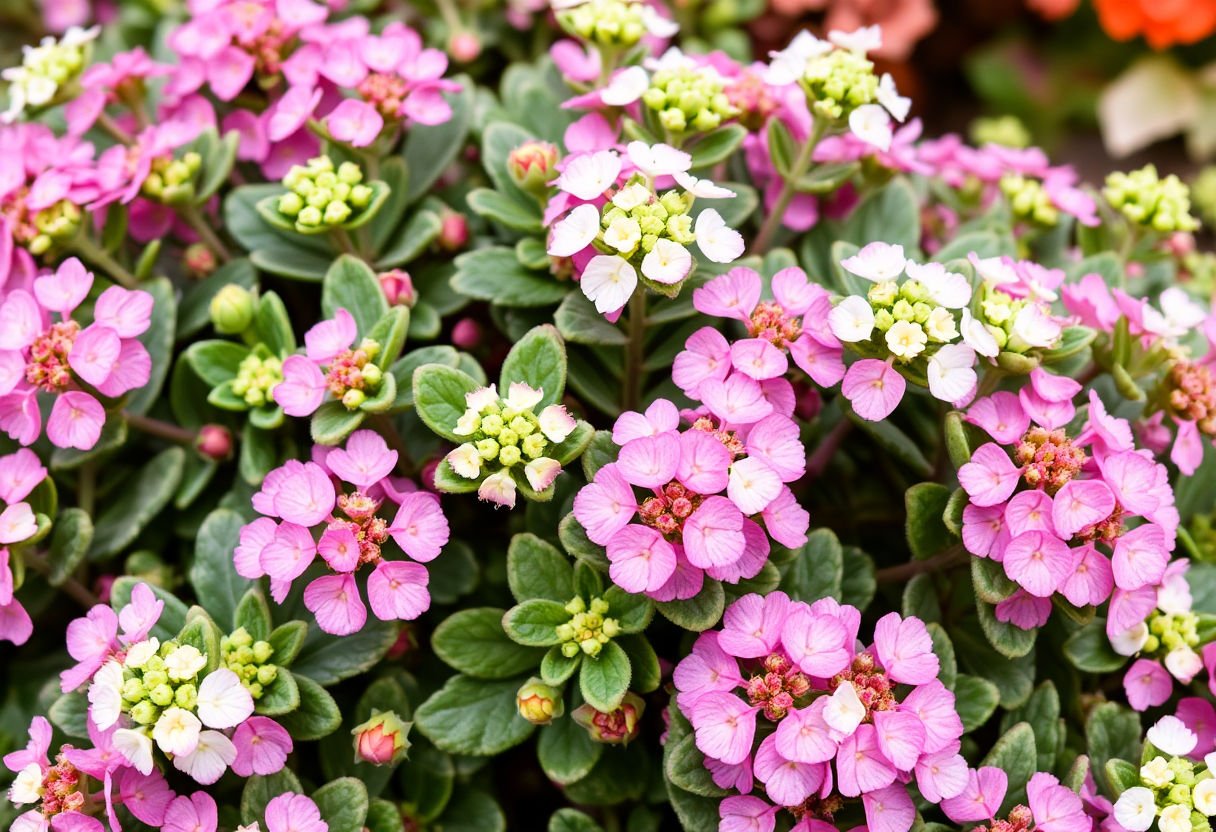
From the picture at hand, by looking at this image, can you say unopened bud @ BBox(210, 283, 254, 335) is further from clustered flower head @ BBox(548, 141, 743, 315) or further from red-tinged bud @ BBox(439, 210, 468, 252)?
clustered flower head @ BBox(548, 141, 743, 315)

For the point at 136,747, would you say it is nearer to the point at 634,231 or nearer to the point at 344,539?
the point at 344,539

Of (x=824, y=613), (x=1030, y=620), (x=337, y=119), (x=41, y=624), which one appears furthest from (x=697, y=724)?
(x=41, y=624)

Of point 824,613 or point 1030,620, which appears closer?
point 824,613

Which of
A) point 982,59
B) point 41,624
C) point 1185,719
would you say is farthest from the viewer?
point 982,59

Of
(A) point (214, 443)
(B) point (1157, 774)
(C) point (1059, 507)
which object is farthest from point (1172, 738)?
(A) point (214, 443)

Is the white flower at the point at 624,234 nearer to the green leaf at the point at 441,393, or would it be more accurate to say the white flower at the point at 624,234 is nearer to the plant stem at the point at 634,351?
the plant stem at the point at 634,351

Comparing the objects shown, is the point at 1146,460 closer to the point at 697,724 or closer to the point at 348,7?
the point at 697,724

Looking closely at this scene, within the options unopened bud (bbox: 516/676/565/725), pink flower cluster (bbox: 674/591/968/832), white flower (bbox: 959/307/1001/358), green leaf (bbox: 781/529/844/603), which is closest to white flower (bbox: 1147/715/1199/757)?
pink flower cluster (bbox: 674/591/968/832)
